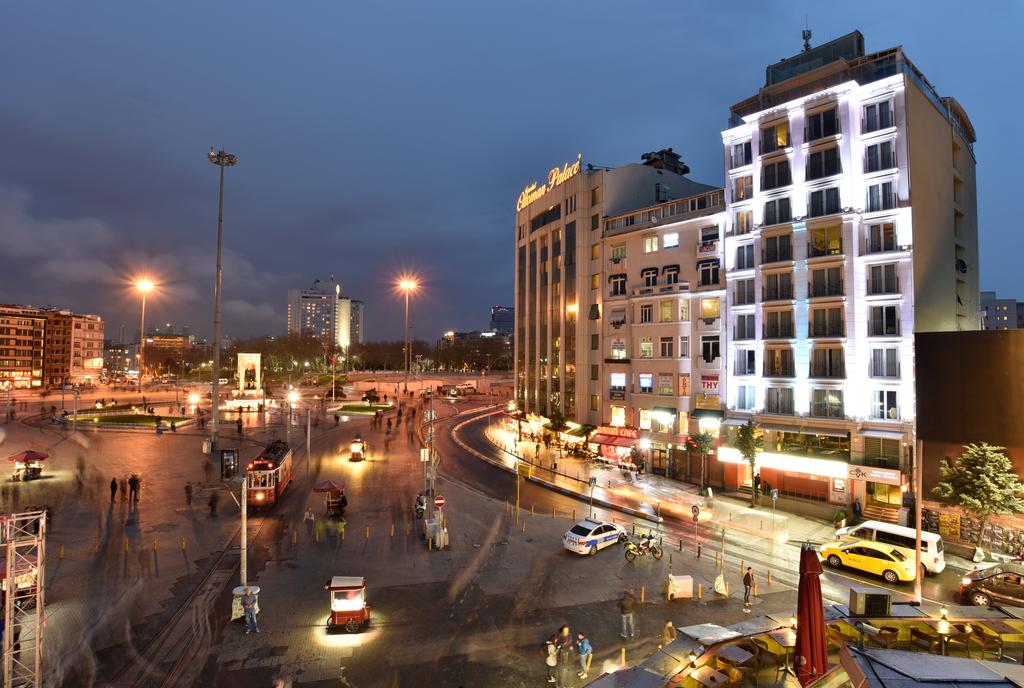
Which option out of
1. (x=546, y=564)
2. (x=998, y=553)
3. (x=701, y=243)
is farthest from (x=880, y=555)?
(x=701, y=243)

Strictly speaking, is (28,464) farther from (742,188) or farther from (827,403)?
(742,188)

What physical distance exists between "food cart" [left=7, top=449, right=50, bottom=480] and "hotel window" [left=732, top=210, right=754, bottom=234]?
47.6 metres

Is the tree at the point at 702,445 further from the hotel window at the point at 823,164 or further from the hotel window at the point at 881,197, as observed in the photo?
the hotel window at the point at 823,164

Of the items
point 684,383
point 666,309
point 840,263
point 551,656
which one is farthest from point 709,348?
point 551,656

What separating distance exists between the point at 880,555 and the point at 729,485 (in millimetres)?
14946

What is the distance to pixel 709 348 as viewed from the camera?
127 feet

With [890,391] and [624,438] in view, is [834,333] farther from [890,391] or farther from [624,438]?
[624,438]

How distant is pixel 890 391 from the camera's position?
30.5 meters

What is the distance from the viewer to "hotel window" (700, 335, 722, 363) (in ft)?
126

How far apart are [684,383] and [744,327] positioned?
620 cm

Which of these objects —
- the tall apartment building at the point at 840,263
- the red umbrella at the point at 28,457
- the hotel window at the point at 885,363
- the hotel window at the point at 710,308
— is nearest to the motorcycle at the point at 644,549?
the tall apartment building at the point at 840,263

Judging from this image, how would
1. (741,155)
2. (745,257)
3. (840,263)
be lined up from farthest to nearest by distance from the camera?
(741,155), (745,257), (840,263)

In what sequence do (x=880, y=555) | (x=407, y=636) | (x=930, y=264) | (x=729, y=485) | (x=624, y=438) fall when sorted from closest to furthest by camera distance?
(x=407, y=636)
(x=880, y=555)
(x=930, y=264)
(x=729, y=485)
(x=624, y=438)

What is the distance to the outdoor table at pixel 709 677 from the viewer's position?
407 inches
